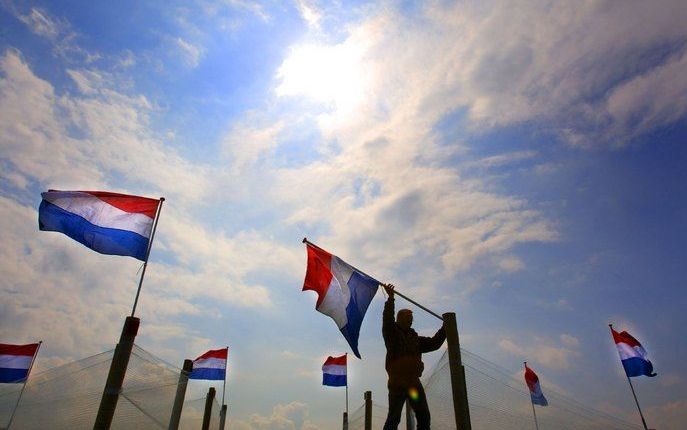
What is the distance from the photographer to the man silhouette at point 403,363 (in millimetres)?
5715

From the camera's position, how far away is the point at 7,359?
15.5 metres

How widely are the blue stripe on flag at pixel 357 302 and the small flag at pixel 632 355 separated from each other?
13.5 metres

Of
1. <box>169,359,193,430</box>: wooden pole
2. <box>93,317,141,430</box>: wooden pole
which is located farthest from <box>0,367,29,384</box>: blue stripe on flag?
<box>93,317,141,430</box>: wooden pole

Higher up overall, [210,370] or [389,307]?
[210,370]

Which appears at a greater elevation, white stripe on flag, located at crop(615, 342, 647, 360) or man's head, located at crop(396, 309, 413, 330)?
white stripe on flag, located at crop(615, 342, 647, 360)

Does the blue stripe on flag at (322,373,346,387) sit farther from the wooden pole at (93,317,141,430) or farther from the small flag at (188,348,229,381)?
the wooden pole at (93,317,141,430)

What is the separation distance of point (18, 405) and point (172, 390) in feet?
7.86

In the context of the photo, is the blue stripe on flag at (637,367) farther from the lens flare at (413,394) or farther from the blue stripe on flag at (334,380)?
the lens flare at (413,394)

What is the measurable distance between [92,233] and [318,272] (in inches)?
153

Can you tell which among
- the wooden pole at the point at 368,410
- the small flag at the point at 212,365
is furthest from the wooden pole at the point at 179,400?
the small flag at the point at 212,365

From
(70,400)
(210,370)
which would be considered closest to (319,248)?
(70,400)

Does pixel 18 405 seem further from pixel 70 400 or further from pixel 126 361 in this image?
pixel 126 361

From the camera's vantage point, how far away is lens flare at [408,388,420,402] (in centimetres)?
570

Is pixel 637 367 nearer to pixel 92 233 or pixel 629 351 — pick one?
pixel 629 351
